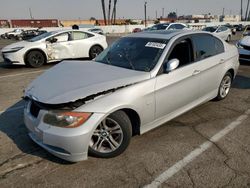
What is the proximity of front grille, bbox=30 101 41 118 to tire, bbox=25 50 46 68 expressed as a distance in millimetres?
6611

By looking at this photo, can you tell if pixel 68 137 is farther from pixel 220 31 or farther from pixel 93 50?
pixel 220 31

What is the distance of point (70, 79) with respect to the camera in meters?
3.36

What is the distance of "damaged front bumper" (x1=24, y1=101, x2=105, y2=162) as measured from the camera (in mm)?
2707

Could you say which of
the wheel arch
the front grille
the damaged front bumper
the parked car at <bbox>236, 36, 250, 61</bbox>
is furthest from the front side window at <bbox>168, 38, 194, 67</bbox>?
the parked car at <bbox>236, 36, 250, 61</bbox>

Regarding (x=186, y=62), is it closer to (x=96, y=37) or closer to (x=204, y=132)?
(x=204, y=132)

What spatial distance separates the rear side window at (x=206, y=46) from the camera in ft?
13.6

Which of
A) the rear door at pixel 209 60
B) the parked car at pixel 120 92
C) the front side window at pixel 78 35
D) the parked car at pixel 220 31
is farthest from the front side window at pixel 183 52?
the parked car at pixel 220 31

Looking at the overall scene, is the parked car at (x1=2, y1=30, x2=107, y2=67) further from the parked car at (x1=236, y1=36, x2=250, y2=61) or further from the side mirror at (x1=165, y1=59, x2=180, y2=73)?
the side mirror at (x1=165, y1=59, x2=180, y2=73)

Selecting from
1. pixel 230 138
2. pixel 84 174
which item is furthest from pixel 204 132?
pixel 84 174

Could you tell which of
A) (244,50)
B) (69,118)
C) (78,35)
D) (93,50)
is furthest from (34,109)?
(244,50)

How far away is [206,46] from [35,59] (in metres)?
6.97

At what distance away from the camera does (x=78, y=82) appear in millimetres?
3203

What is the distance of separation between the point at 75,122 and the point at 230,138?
91.7 inches

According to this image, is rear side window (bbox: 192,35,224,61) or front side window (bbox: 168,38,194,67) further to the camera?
rear side window (bbox: 192,35,224,61)
